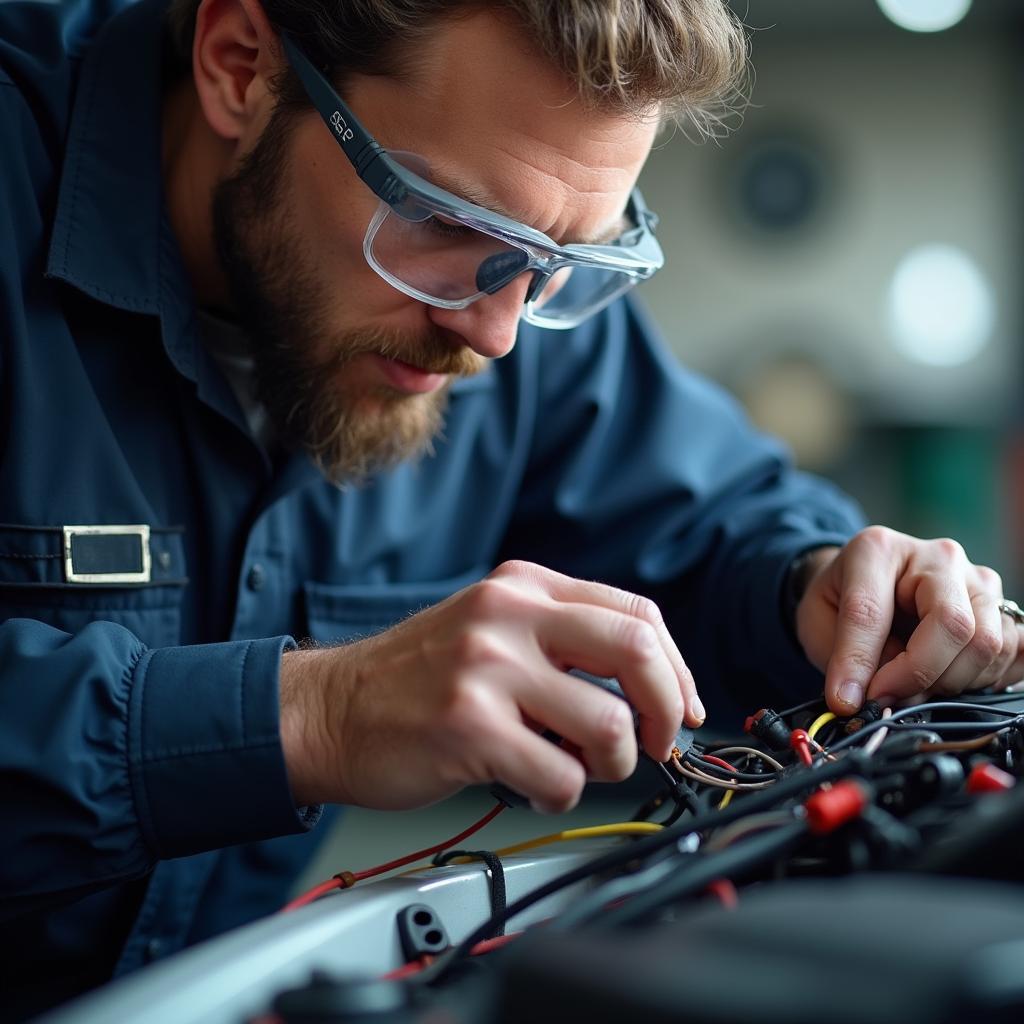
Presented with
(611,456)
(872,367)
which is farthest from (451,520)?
(872,367)

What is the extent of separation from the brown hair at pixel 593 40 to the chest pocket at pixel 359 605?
1.79ft

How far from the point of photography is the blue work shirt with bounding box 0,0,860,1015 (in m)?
0.73

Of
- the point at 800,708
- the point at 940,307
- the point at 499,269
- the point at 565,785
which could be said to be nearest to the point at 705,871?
the point at 565,785

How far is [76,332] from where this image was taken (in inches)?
43.1

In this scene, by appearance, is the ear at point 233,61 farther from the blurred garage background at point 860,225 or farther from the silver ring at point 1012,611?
the blurred garage background at point 860,225

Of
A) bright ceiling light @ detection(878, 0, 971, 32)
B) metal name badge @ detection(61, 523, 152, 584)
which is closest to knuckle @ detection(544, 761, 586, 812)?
metal name badge @ detection(61, 523, 152, 584)

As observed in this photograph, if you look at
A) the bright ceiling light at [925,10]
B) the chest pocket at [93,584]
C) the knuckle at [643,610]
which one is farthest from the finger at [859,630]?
the bright ceiling light at [925,10]

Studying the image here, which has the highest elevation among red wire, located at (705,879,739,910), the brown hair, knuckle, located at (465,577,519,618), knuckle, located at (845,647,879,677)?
the brown hair

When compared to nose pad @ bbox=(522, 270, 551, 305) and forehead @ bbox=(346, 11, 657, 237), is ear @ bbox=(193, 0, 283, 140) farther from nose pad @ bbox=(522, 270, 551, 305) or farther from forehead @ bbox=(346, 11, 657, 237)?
nose pad @ bbox=(522, 270, 551, 305)

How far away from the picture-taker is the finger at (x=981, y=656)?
0.90 m

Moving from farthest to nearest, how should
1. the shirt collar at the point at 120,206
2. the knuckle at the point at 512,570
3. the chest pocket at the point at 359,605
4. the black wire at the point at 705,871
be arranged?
the chest pocket at the point at 359,605 < the shirt collar at the point at 120,206 < the knuckle at the point at 512,570 < the black wire at the point at 705,871

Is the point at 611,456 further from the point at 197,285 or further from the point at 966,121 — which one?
the point at 966,121

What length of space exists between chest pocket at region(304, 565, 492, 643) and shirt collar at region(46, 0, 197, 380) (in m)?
0.32

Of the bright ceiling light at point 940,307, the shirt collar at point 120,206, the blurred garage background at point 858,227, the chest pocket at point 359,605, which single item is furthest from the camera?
the bright ceiling light at point 940,307
